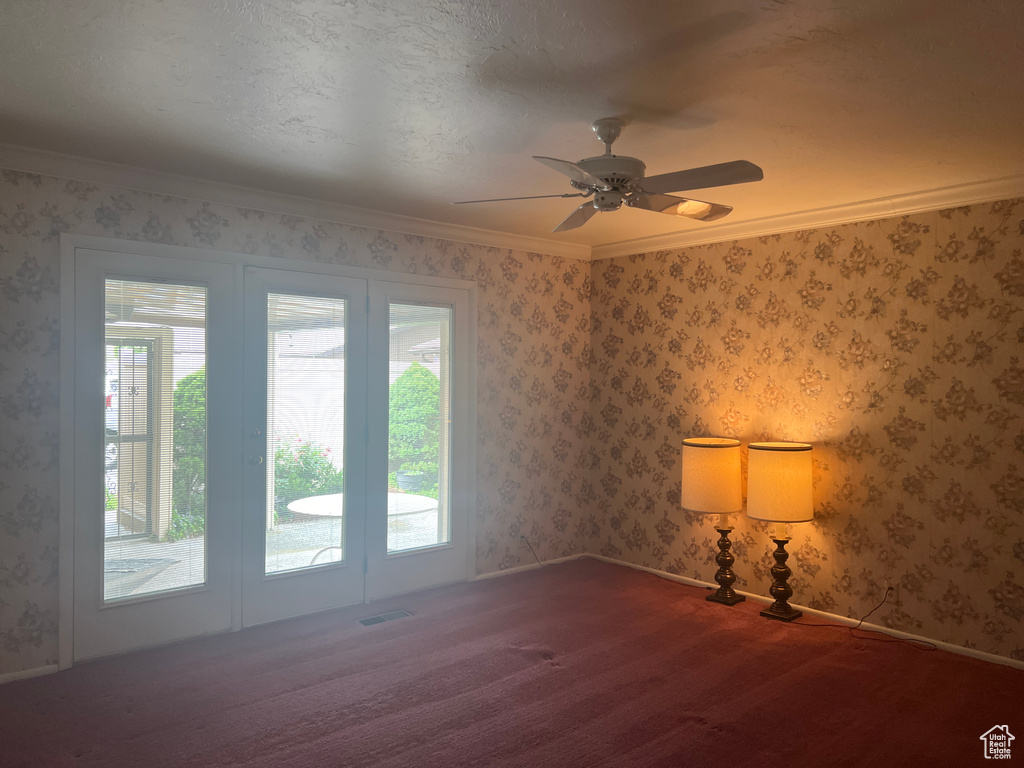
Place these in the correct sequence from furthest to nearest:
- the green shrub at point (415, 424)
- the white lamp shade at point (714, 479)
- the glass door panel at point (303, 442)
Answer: the green shrub at point (415, 424) → the white lamp shade at point (714, 479) → the glass door panel at point (303, 442)

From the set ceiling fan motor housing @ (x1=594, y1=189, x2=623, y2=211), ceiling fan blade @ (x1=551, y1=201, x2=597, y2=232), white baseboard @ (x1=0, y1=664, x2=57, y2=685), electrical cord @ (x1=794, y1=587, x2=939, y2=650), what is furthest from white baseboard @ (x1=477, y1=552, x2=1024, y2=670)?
ceiling fan motor housing @ (x1=594, y1=189, x2=623, y2=211)

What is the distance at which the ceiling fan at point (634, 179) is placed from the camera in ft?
8.24

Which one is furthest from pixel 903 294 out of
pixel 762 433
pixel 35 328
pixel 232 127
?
pixel 35 328

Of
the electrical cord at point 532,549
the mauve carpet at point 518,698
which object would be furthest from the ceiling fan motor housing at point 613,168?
the electrical cord at point 532,549

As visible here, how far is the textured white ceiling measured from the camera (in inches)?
79.5

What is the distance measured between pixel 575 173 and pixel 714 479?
2.43 m

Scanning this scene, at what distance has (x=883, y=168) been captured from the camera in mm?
3389

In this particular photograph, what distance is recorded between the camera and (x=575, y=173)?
2645 millimetres

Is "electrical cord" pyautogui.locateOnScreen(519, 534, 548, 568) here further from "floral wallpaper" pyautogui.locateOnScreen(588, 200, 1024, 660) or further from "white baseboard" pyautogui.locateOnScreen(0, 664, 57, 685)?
"white baseboard" pyautogui.locateOnScreen(0, 664, 57, 685)

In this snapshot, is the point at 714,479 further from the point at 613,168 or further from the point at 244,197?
the point at 244,197

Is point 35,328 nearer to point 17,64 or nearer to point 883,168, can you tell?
point 17,64

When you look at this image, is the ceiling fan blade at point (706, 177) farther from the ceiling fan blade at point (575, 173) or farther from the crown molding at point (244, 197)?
the crown molding at point (244, 197)

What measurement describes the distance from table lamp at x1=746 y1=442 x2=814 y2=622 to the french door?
188cm

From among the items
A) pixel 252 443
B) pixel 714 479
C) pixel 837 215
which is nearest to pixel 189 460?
pixel 252 443
